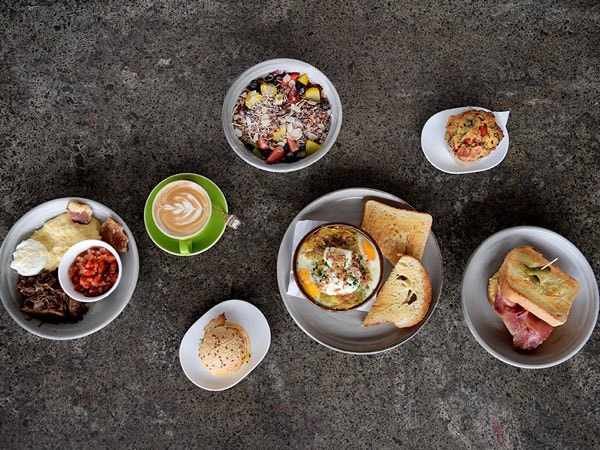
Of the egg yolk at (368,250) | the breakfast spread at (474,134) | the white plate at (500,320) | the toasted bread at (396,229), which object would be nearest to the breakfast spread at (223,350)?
the egg yolk at (368,250)

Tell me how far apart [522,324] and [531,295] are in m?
0.16

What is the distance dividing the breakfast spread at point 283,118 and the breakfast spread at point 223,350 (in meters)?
0.91

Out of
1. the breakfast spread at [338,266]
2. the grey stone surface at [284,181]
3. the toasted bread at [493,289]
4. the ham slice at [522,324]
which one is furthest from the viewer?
the grey stone surface at [284,181]

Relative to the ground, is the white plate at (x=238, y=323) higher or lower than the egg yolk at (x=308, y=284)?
lower

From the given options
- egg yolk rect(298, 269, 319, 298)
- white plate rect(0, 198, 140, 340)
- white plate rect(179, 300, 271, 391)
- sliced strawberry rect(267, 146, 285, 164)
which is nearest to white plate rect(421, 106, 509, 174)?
sliced strawberry rect(267, 146, 285, 164)

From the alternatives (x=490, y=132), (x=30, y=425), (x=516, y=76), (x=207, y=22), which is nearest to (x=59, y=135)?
(x=207, y=22)

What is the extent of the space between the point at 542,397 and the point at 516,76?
1781mm

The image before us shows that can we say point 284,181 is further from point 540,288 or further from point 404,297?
point 540,288

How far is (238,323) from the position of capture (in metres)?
2.62

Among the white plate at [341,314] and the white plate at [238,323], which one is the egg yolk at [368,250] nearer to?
the white plate at [341,314]

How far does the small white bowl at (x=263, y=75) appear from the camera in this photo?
253 centimetres

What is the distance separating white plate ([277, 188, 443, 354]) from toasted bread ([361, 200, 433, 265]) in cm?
8

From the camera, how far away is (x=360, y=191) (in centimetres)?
258

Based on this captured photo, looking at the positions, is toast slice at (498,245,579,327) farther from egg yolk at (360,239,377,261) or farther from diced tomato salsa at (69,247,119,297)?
diced tomato salsa at (69,247,119,297)
